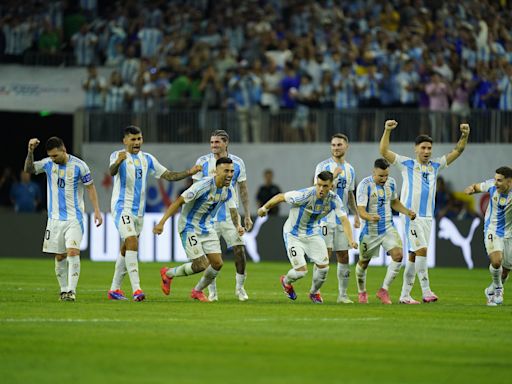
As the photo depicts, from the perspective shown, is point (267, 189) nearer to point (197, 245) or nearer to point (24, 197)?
point (24, 197)

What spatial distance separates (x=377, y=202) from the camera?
18.1 meters

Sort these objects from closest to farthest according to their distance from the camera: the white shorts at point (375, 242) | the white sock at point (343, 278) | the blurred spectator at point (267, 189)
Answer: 1. the white sock at point (343, 278)
2. the white shorts at point (375, 242)
3. the blurred spectator at point (267, 189)

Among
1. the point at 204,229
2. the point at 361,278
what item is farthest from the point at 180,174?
the point at 361,278

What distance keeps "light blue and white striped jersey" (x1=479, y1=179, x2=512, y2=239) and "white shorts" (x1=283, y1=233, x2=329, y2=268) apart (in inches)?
93.2

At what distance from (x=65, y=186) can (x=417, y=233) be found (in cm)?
496

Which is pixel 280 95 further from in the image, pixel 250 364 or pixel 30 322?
pixel 250 364

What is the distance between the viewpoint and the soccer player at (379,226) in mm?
17922

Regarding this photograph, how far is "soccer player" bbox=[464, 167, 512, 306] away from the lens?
58.0ft

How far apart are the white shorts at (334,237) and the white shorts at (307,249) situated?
1.89 ft

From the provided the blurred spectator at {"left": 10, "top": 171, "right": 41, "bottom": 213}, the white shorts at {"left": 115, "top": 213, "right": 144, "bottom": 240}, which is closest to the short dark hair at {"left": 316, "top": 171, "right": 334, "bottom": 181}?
the white shorts at {"left": 115, "top": 213, "right": 144, "bottom": 240}

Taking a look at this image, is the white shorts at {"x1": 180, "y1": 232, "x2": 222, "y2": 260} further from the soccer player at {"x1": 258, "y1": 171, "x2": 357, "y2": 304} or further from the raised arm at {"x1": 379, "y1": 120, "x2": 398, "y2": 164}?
the raised arm at {"x1": 379, "y1": 120, "x2": 398, "y2": 164}

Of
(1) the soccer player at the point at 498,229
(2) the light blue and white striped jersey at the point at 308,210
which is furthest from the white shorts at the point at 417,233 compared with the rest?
(2) the light blue and white striped jersey at the point at 308,210

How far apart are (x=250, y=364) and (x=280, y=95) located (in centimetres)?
2086

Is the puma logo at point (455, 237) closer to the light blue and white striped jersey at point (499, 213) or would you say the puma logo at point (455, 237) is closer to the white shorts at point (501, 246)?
the white shorts at point (501, 246)
